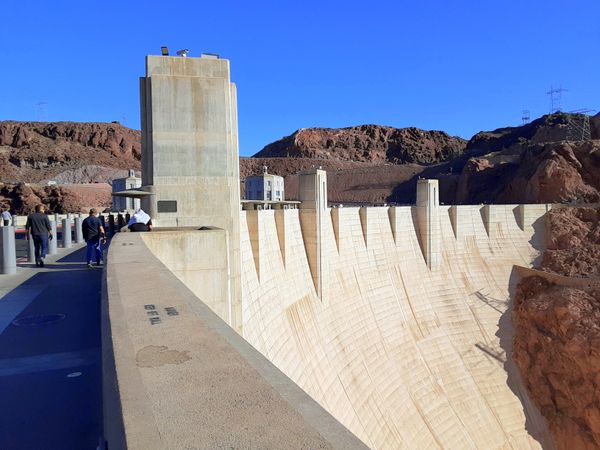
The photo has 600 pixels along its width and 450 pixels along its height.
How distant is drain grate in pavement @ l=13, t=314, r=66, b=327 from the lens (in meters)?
4.97

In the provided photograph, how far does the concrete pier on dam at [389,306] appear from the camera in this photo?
1063 cm

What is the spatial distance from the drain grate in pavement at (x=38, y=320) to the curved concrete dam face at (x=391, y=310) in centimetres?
165

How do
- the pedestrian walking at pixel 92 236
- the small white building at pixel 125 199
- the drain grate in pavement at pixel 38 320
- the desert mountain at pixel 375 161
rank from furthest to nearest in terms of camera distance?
the small white building at pixel 125 199, the desert mountain at pixel 375 161, the pedestrian walking at pixel 92 236, the drain grate in pavement at pixel 38 320

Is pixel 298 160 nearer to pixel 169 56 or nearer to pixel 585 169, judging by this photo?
pixel 585 169

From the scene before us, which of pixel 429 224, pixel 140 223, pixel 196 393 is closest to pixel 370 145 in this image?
pixel 429 224

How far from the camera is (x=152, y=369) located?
2.08 meters

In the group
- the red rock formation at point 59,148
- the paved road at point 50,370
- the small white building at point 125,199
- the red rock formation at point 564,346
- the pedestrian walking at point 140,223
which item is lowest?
the red rock formation at point 564,346

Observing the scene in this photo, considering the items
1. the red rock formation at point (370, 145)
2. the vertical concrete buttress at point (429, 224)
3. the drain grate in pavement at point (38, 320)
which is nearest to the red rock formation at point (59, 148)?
the red rock formation at point (370, 145)

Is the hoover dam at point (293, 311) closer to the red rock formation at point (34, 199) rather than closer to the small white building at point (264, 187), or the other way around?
the red rock formation at point (34, 199)

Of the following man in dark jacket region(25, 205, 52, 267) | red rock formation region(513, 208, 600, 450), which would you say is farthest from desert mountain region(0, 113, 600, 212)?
man in dark jacket region(25, 205, 52, 267)

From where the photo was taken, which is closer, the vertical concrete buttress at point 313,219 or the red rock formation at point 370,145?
the vertical concrete buttress at point 313,219

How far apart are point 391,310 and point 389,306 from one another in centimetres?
16

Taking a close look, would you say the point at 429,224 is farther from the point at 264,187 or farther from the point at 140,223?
the point at 264,187

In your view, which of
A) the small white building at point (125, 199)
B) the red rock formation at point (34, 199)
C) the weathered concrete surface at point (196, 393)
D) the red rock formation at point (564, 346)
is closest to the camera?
the weathered concrete surface at point (196, 393)
